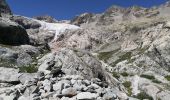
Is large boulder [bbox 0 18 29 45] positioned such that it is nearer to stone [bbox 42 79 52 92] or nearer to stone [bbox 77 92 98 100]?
stone [bbox 42 79 52 92]

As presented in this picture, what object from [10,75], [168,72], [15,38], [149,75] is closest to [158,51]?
[168,72]

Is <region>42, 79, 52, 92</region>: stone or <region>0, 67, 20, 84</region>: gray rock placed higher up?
<region>0, 67, 20, 84</region>: gray rock

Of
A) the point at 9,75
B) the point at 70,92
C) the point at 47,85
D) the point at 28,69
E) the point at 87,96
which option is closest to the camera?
the point at 87,96

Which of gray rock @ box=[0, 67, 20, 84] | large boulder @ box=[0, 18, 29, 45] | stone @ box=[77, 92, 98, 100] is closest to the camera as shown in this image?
stone @ box=[77, 92, 98, 100]

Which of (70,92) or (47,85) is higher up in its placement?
(47,85)

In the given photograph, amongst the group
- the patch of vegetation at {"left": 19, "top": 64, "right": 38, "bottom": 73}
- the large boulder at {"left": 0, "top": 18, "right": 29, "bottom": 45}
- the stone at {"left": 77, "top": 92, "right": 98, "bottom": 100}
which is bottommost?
the stone at {"left": 77, "top": 92, "right": 98, "bottom": 100}

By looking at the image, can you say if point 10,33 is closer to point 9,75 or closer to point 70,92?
point 9,75

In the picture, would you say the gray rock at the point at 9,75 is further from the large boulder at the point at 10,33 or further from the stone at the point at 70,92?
the large boulder at the point at 10,33

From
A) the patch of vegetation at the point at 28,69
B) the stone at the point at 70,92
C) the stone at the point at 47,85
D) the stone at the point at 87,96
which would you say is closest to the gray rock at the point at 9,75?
the patch of vegetation at the point at 28,69

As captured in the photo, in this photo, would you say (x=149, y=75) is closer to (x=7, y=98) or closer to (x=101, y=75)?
(x=101, y=75)

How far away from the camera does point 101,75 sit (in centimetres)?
4012

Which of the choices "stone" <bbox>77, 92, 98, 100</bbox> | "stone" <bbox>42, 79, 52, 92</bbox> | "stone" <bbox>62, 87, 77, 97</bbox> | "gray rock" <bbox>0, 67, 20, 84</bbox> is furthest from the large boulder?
"stone" <bbox>77, 92, 98, 100</bbox>

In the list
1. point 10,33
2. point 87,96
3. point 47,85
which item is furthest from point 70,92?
point 10,33

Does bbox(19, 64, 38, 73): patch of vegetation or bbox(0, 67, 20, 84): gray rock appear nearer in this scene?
bbox(0, 67, 20, 84): gray rock
